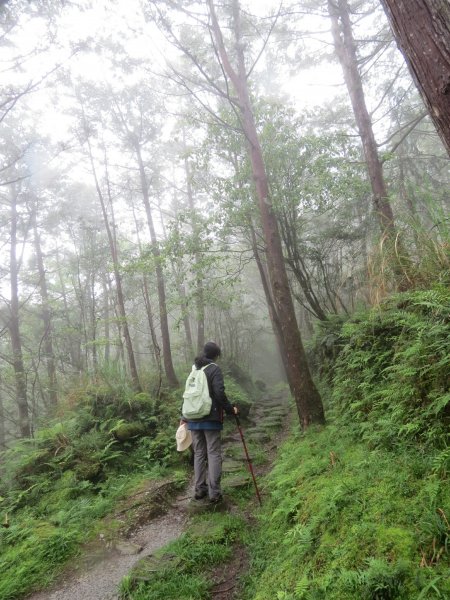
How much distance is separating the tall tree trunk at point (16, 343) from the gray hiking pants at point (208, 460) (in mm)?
8388

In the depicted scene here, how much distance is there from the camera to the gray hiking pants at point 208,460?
15.7 ft

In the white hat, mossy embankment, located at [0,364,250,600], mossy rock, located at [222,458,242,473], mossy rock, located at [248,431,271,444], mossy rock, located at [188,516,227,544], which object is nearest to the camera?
mossy rock, located at [188,516,227,544]

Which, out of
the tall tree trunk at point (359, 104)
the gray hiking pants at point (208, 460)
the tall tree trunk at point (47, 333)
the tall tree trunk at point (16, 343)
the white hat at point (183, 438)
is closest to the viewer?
the gray hiking pants at point (208, 460)

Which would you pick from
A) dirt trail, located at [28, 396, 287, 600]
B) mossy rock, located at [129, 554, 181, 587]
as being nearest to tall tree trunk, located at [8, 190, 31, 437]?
dirt trail, located at [28, 396, 287, 600]

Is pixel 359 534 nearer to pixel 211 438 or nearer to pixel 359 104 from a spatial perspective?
pixel 211 438

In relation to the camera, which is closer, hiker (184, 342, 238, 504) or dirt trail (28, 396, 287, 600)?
dirt trail (28, 396, 287, 600)

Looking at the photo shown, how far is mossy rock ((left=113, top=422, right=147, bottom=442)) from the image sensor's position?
296 inches

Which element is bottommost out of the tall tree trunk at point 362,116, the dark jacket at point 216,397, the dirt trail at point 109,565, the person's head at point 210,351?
the dirt trail at point 109,565

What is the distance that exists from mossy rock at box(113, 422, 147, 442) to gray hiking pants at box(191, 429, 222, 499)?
318cm

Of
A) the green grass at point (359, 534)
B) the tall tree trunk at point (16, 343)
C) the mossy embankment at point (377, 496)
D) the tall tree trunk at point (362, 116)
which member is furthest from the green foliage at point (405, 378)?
the tall tree trunk at point (16, 343)

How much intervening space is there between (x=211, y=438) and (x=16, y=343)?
12135 mm

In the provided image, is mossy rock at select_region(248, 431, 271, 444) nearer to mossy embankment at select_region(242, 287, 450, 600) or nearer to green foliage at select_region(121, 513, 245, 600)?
mossy embankment at select_region(242, 287, 450, 600)

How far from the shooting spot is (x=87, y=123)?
42.8 feet

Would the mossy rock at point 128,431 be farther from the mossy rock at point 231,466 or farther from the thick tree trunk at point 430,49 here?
the thick tree trunk at point 430,49
